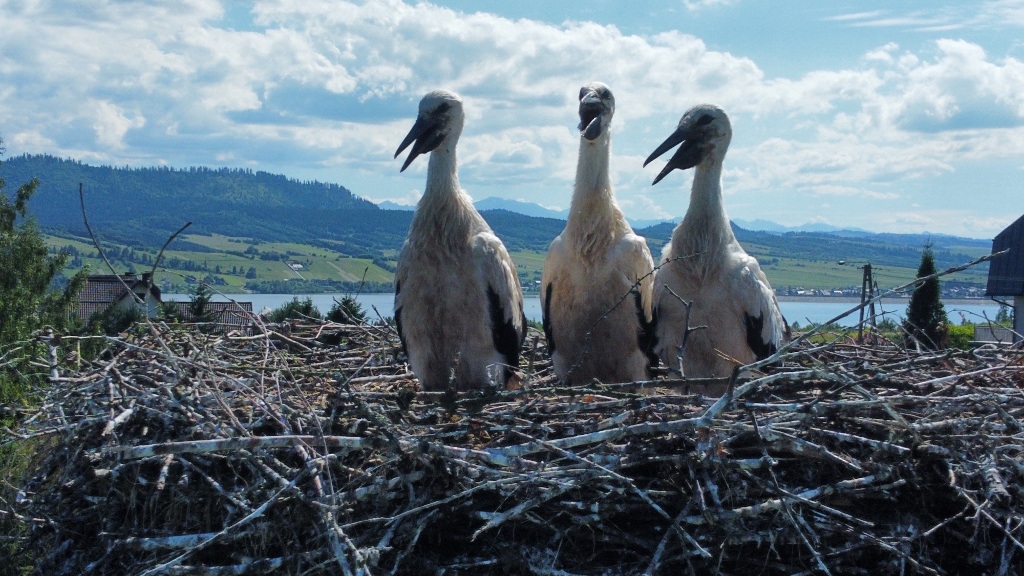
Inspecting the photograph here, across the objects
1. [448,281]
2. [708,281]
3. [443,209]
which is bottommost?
[448,281]

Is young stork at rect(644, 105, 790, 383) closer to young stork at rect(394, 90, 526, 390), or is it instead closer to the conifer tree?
young stork at rect(394, 90, 526, 390)

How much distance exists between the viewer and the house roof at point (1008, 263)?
786 inches

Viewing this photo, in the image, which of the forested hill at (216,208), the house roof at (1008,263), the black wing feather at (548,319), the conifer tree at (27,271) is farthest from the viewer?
the forested hill at (216,208)

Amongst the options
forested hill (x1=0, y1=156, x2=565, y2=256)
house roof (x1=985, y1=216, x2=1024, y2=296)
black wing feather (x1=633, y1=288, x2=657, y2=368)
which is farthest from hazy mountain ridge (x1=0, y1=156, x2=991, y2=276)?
house roof (x1=985, y1=216, x2=1024, y2=296)

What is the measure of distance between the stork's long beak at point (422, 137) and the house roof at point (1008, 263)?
57.0 ft

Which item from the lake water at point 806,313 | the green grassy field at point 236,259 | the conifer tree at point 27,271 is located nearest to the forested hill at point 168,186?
the green grassy field at point 236,259

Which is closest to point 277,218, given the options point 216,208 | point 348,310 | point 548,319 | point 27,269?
point 216,208

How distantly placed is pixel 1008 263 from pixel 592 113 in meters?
21.3

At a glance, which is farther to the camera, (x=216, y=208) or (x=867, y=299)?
(x=216, y=208)

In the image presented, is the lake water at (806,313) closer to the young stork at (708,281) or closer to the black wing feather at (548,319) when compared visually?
the black wing feather at (548,319)

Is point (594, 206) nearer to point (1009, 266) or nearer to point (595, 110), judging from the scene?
point (595, 110)

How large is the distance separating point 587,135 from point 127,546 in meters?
3.17

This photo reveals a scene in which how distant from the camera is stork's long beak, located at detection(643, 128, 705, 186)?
5.24 meters

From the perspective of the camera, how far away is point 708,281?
5188 millimetres
